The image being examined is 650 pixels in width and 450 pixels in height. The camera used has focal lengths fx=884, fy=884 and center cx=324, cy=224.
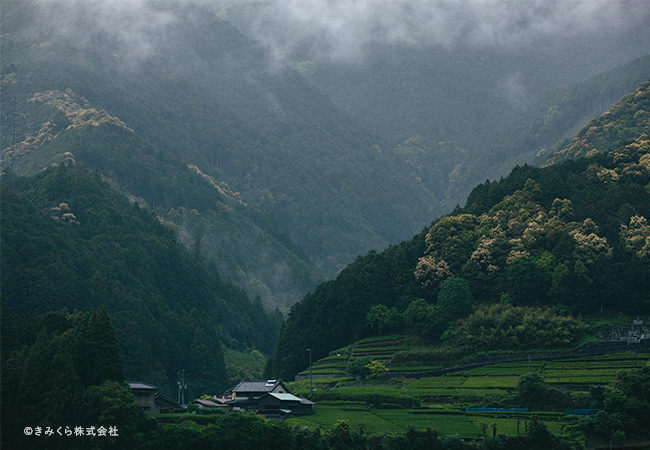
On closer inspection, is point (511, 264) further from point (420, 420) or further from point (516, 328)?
point (420, 420)

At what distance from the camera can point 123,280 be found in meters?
147

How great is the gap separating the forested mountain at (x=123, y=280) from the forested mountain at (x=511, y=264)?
18076mm

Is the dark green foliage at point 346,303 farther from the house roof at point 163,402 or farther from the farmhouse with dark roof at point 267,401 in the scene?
the house roof at point 163,402

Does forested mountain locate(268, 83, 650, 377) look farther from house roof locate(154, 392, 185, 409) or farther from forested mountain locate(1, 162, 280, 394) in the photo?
house roof locate(154, 392, 185, 409)

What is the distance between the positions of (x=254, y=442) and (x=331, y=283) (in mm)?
59920

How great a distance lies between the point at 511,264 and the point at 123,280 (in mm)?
66121

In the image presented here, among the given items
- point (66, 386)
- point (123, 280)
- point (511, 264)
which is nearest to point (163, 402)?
point (66, 386)

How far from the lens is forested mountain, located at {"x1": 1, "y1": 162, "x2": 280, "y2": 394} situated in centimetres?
12494

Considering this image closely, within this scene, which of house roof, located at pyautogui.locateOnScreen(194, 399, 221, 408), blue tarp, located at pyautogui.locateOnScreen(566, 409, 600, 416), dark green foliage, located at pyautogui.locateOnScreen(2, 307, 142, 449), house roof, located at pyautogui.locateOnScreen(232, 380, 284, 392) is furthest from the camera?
house roof, located at pyautogui.locateOnScreen(194, 399, 221, 408)

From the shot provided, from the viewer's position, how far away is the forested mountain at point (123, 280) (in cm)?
12494

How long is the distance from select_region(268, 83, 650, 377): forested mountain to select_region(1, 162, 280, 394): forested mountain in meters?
18.1

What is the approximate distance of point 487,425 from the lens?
80.8 meters

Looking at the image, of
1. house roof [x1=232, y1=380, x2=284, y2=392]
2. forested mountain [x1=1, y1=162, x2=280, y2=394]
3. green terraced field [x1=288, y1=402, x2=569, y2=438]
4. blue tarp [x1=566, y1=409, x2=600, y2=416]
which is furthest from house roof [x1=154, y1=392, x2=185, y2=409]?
blue tarp [x1=566, y1=409, x2=600, y2=416]

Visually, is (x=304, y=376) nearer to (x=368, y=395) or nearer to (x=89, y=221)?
(x=368, y=395)
